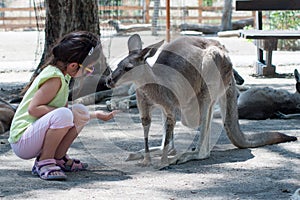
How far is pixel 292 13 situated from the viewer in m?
15.1

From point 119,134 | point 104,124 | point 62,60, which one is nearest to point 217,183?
point 62,60

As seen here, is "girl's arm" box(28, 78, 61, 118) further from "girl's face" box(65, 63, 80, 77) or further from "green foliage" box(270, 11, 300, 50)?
"green foliage" box(270, 11, 300, 50)

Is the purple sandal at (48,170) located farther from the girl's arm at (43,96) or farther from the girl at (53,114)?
the girl's arm at (43,96)

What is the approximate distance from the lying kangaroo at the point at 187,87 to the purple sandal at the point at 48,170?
59 cm

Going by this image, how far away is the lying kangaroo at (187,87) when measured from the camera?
3.81 m

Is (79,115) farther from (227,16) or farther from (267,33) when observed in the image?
(227,16)

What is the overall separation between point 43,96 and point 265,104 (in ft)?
9.09

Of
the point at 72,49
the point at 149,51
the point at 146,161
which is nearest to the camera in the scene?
the point at 72,49

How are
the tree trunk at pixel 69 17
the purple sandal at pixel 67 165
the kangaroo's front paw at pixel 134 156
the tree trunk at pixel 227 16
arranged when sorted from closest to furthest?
1. the purple sandal at pixel 67 165
2. the kangaroo's front paw at pixel 134 156
3. the tree trunk at pixel 69 17
4. the tree trunk at pixel 227 16

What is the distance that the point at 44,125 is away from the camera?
3525mm

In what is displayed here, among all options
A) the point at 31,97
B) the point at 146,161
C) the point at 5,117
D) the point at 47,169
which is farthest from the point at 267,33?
the point at 47,169

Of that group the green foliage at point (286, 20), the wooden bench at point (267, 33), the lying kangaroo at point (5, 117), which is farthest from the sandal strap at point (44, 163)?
the green foliage at point (286, 20)

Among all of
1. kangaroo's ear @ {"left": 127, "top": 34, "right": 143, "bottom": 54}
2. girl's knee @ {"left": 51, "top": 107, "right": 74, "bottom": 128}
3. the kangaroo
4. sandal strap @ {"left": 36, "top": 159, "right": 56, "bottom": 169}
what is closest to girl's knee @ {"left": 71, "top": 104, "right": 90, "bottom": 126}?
girl's knee @ {"left": 51, "top": 107, "right": 74, "bottom": 128}

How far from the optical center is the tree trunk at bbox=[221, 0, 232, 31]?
19.4 m
